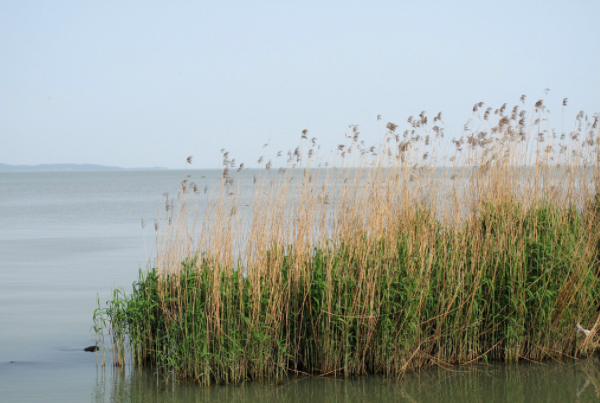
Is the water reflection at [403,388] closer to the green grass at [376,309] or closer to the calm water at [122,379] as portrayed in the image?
the calm water at [122,379]

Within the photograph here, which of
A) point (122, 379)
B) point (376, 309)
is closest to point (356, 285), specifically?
point (376, 309)

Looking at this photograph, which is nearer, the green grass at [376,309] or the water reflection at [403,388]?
the water reflection at [403,388]

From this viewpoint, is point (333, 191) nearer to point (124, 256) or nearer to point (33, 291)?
point (33, 291)

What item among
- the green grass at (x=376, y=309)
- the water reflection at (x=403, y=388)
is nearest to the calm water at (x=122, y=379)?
the water reflection at (x=403, y=388)

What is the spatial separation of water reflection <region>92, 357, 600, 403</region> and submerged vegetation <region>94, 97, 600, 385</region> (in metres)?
Answer: 0.15

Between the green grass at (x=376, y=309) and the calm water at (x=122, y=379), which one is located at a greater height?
the green grass at (x=376, y=309)

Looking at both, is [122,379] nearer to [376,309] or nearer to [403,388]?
[376,309]

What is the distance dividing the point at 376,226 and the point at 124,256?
1042 cm

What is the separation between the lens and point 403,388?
564 centimetres

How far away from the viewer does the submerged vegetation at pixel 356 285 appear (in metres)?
5.70

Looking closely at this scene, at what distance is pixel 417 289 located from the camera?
579cm

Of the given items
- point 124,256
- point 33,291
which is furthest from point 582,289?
point 124,256

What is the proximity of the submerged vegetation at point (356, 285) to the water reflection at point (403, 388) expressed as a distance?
0.49ft

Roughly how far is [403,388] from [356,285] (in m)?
1.14
